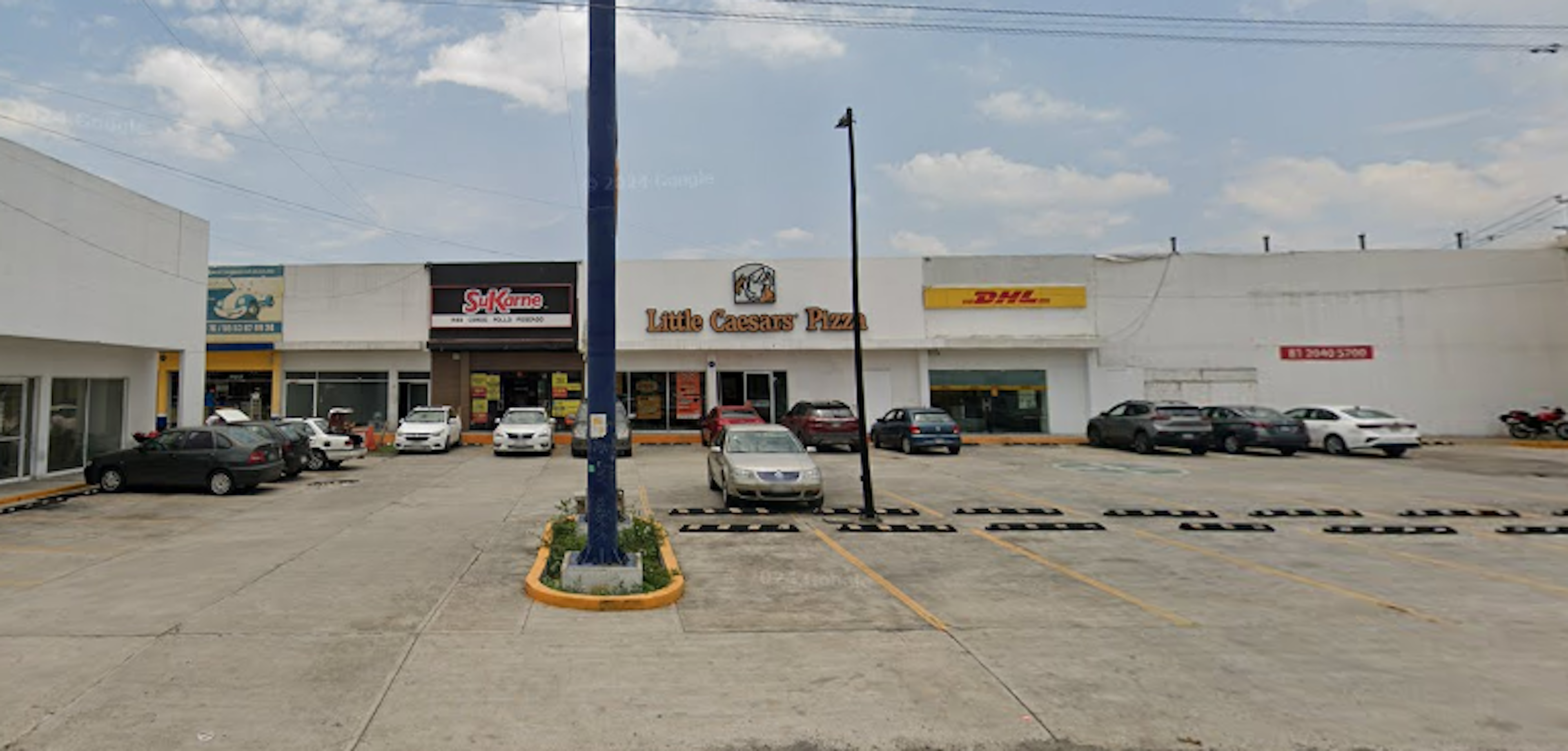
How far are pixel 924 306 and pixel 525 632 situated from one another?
24434 millimetres

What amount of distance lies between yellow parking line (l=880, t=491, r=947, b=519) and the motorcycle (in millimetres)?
26436

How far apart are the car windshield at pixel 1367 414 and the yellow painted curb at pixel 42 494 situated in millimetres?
31285

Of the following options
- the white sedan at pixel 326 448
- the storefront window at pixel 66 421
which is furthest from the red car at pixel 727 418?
the storefront window at pixel 66 421

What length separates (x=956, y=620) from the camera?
6586 mm

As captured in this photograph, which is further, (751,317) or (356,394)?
(356,394)

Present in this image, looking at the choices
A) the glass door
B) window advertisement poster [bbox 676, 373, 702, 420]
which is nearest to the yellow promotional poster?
window advertisement poster [bbox 676, 373, 702, 420]

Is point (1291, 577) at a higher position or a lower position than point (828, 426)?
lower

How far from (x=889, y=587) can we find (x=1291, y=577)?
442 cm

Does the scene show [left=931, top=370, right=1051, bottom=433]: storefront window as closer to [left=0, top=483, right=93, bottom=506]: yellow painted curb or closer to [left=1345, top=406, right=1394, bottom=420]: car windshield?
[left=1345, top=406, right=1394, bottom=420]: car windshield

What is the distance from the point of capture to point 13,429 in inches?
586

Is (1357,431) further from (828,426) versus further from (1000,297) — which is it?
(828,426)

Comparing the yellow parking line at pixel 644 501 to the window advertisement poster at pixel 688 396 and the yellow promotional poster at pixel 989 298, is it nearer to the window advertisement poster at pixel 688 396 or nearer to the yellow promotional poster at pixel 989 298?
the window advertisement poster at pixel 688 396

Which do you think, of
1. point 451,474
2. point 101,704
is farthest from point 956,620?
point 451,474

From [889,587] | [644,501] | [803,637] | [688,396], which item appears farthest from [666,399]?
[803,637]
